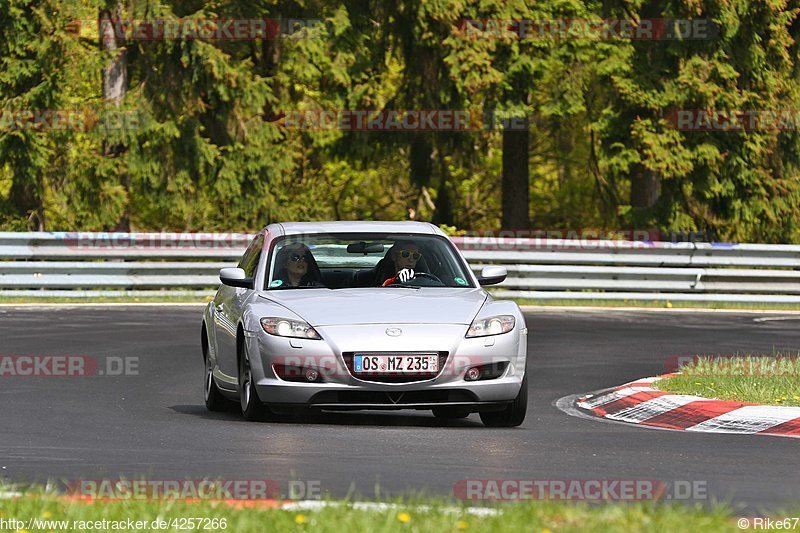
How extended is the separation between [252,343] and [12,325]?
33.3 feet

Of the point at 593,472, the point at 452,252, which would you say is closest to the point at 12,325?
the point at 452,252

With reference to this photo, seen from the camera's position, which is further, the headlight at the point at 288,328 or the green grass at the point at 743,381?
the green grass at the point at 743,381

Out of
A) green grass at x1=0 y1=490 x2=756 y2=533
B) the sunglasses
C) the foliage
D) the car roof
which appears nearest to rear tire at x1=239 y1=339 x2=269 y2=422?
the car roof

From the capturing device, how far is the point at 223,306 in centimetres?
1334

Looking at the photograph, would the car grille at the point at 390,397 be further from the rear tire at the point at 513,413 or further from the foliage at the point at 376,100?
the foliage at the point at 376,100

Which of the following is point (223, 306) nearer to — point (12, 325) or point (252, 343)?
point (252, 343)

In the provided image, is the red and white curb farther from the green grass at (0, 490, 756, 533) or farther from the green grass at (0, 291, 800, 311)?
the green grass at (0, 291, 800, 311)

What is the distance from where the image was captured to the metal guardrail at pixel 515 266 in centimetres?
2662

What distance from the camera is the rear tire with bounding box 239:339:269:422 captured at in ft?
38.9

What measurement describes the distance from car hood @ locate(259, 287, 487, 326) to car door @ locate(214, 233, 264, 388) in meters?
0.38

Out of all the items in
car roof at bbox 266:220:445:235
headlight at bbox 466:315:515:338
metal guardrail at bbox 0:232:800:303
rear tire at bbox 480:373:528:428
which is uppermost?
car roof at bbox 266:220:445:235

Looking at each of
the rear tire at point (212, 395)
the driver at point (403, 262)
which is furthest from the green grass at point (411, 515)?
the rear tire at point (212, 395)

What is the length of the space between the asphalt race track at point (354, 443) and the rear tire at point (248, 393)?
14cm

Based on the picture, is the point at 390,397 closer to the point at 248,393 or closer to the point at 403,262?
the point at 248,393
